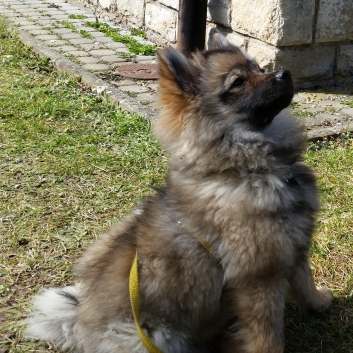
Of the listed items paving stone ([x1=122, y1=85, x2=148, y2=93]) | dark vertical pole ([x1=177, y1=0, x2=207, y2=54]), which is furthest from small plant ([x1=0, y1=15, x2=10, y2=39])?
dark vertical pole ([x1=177, y1=0, x2=207, y2=54])

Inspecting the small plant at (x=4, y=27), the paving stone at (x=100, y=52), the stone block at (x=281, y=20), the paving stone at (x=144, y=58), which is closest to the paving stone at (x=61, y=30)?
the small plant at (x=4, y=27)

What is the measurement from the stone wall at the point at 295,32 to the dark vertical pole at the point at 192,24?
0.28 metres

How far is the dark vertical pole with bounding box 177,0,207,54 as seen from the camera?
610 cm

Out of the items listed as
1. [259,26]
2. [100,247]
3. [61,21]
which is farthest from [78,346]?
[61,21]

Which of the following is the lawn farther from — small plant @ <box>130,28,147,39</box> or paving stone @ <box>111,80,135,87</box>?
small plant @ <box>130,28,147,39</box>

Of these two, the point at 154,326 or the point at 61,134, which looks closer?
the point at 154,326

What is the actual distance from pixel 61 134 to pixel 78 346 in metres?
2.79

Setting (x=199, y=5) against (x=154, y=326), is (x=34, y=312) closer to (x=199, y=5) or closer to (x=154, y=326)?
(x=154, y=326)

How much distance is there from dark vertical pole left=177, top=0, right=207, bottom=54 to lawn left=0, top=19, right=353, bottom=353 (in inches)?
46.4

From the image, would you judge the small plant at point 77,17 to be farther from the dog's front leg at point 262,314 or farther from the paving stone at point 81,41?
the dog's front leg at point 262,314

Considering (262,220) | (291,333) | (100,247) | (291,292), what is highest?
(262,220)

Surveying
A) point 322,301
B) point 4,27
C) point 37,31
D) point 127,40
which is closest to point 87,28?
point 37,31

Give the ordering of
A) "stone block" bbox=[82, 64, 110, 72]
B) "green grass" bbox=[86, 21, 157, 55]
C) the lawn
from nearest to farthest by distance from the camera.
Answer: the lawn → "stone block" bbox=[82, 64, 110, 72] → "green grass" bbox=[86, 21, 157, 55]

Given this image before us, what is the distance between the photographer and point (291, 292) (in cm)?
299
